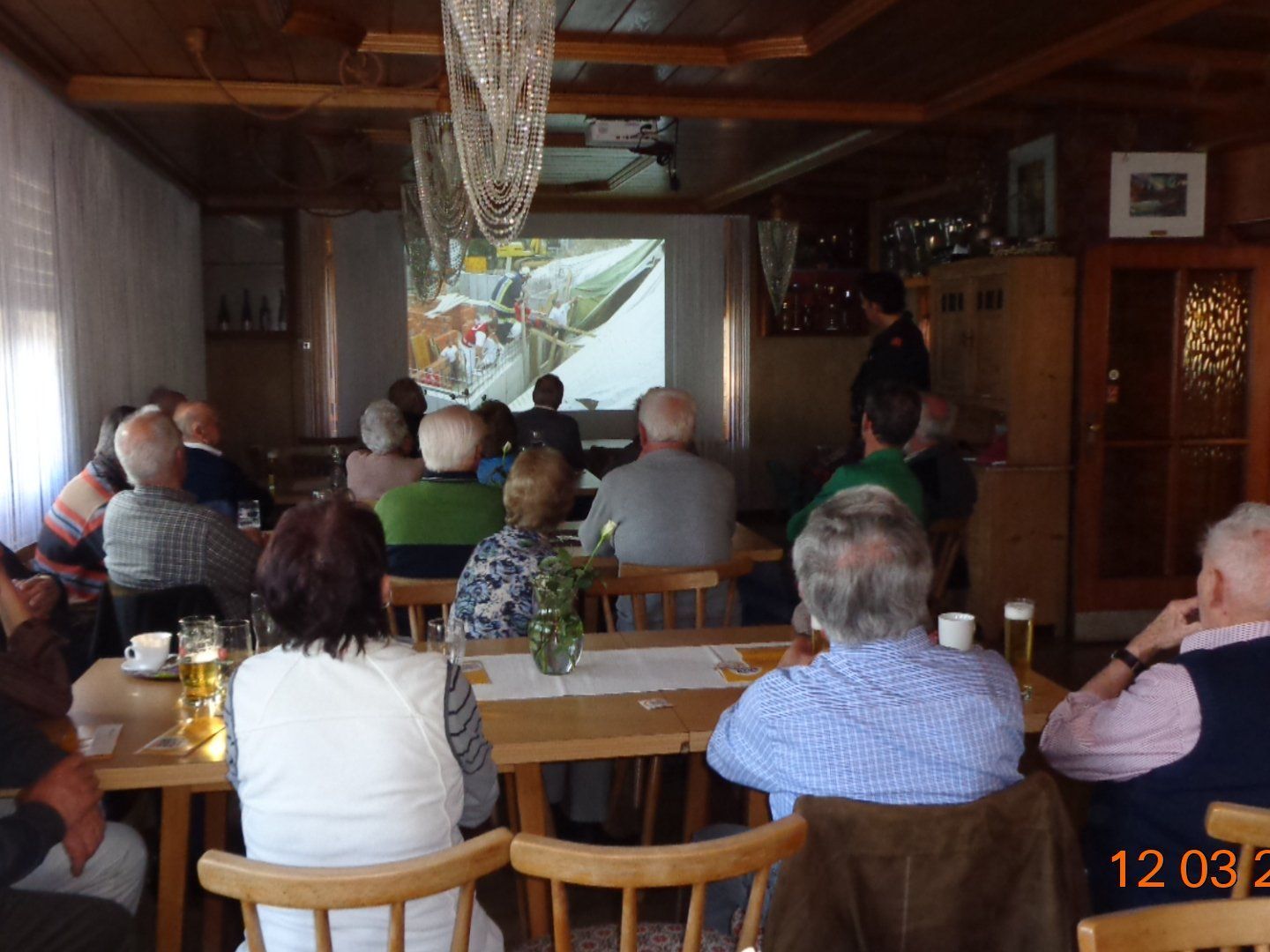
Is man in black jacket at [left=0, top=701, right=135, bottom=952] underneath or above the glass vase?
underneath

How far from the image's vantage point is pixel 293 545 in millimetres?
1995

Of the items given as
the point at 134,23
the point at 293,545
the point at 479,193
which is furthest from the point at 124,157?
the point at 293,545

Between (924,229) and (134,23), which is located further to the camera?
(924,229)

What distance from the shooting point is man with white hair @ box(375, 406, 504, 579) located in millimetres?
3961

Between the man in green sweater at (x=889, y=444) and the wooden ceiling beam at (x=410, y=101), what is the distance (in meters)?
2.35

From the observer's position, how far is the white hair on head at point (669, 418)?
14.0ft

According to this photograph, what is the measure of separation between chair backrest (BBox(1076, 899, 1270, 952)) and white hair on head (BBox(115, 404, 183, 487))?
298 cm

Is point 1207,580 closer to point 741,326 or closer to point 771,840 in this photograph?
point 771,840

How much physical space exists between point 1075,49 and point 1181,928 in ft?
13.9

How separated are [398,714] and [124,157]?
625 centimetres

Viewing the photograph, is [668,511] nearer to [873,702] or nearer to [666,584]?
[666,584]

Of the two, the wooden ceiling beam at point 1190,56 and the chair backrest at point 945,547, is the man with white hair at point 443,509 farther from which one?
the wooden ceiling beam at point 1190,56

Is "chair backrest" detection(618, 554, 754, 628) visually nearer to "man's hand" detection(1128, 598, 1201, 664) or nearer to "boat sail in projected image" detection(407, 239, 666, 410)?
"man's hand" detection(1128, 598, 1201, 664)

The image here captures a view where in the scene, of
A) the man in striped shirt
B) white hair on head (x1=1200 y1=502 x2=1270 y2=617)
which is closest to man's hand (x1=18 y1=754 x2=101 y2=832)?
white hair on head (x1=1200 y1=502 x2=1270 y2=617)
